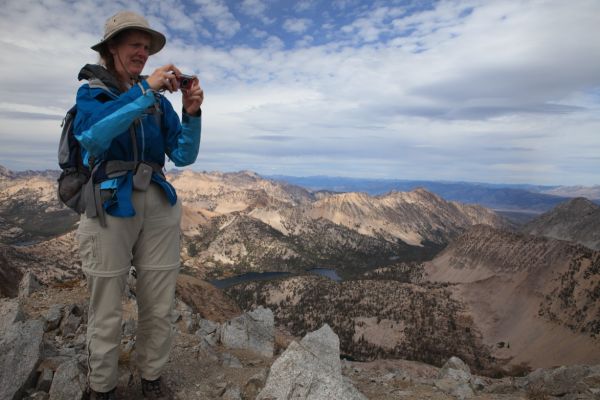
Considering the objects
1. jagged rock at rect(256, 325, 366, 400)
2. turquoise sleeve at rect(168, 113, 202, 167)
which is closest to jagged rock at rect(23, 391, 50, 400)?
jagged rock at rect(256, 325, 366, 400)

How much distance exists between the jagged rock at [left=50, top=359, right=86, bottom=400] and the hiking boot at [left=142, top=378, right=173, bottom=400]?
82 cm

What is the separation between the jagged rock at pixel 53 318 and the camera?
33.3ft

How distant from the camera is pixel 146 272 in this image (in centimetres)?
503

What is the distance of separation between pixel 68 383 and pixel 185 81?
4.57 m

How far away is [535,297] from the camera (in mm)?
90625

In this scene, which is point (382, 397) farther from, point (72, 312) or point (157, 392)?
point (72, 312)

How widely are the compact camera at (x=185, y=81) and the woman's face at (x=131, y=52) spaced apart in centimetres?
53

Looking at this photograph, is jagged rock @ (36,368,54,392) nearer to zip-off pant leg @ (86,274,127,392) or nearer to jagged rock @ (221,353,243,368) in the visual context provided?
zip-off pant leg @ (86,274,127,392)

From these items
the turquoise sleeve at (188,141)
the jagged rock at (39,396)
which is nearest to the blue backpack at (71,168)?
the turquoise sleeve at (188,141)

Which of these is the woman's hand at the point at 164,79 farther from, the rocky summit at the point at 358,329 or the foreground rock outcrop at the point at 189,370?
the foreground rock outcrop at the point at 189,370

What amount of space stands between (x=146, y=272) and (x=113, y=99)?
2.19 meters

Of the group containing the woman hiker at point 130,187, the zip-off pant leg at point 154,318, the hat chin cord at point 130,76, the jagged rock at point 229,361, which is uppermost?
the hat chin cord at point 130,76

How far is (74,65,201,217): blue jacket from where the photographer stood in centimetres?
394

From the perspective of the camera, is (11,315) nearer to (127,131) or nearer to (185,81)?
(127,131)
